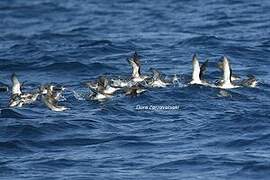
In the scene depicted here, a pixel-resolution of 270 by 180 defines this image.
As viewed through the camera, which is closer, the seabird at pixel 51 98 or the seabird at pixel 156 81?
the seabird at pixel 51 98

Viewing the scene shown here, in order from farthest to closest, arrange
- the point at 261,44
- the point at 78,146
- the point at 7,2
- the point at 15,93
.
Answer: the point at 7,2, the point at 261,44, the point at 15,93, the point at 78,146

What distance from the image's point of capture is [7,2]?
160 ft

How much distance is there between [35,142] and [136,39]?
13978 millimetres

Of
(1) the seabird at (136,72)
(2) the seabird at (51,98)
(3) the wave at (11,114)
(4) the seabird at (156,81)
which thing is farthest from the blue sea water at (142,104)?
(1) the seabird at (136,72)

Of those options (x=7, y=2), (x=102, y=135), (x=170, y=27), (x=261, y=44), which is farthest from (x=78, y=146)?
(x=7, y=2)

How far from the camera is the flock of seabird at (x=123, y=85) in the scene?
981 inches

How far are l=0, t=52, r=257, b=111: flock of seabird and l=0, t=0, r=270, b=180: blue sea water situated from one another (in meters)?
0.27

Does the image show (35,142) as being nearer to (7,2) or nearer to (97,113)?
(97,113)

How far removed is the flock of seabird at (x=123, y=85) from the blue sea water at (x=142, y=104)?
267mm

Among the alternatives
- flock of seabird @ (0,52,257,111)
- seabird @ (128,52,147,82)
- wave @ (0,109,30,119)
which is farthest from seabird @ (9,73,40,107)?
seabird @ (128,52,147,82)

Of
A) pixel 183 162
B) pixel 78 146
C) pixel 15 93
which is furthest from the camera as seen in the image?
pixel 15 93

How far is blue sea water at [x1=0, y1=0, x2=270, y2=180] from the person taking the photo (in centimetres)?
1981

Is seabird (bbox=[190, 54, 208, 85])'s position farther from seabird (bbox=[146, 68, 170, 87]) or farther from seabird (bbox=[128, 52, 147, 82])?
seabird (bbox=[128, 52, 147, 82])

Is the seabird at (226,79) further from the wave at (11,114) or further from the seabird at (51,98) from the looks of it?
the wave at (11,114)
